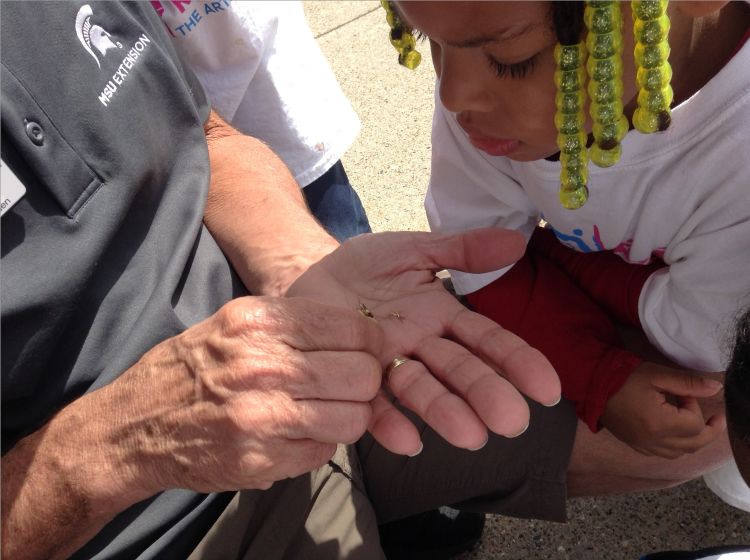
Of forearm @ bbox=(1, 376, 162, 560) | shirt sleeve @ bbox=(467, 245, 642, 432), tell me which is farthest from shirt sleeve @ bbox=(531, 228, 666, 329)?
forearm @ bbox=(1, 376, 162, 560)

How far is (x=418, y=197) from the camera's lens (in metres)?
2.38

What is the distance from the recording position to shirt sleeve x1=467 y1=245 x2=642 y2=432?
1350 mm

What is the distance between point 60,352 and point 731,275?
0.99 meters

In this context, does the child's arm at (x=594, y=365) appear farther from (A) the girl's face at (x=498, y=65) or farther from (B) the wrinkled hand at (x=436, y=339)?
(A) the girl's face at (x=498, y=65)

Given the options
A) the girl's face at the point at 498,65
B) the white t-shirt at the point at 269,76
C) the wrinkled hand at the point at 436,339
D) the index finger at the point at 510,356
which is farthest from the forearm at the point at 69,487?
the white t-shirt at the point at 269,76

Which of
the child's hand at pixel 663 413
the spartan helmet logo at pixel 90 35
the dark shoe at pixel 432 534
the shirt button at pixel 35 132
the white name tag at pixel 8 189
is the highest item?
the spartan helmet logo at pixel 90 35

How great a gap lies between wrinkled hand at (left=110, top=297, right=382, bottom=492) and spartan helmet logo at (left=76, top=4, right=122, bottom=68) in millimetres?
505

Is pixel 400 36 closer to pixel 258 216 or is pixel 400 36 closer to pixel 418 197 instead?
pixel 258 216

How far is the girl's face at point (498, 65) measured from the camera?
914mm

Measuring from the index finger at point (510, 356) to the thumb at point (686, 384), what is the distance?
32 cm

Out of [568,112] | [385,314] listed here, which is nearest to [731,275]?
[568,112]

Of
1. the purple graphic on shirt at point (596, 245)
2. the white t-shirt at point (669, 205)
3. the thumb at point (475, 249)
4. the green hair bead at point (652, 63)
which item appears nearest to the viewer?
the green hair bead at point (652, 63)

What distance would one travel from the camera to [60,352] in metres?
1.14

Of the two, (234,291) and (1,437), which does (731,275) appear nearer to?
(234,291)
